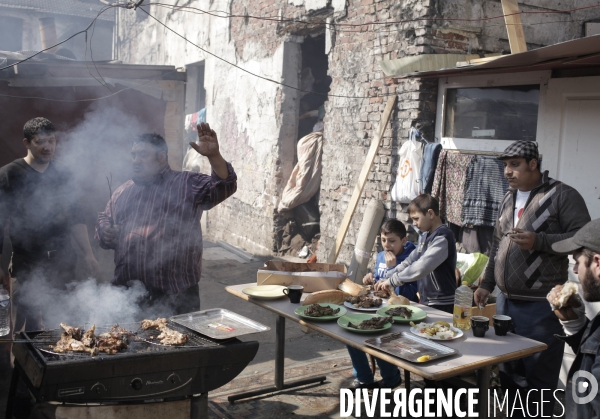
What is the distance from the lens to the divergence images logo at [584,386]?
2.22 meters

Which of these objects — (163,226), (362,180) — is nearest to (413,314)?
(163,226)

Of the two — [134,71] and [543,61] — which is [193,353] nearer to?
[543,61]

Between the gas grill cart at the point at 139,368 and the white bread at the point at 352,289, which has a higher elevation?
the white bread at the point at 352,289

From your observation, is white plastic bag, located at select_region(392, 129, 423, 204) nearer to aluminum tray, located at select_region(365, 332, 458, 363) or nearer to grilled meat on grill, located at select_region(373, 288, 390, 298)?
grilled meat on grill, located at select_region(373, 288, 390, 298)

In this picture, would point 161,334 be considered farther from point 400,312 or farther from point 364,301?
point 400,312

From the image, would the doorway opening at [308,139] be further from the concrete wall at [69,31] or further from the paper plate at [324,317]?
the concrete wall at [69,31]

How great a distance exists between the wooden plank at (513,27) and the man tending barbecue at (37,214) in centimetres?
471

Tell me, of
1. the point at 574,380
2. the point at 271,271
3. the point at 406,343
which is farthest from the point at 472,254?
the point at 574,380

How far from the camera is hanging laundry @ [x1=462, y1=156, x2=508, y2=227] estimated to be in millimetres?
5887

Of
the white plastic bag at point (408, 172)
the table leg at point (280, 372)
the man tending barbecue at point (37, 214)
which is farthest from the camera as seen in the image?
the white plastic bag at point (408, 172)

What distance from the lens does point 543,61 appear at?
512 centimetres

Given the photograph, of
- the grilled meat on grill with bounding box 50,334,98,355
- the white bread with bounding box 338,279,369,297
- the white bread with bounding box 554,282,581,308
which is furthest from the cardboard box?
the white bread with bounding box 554,282,581,308

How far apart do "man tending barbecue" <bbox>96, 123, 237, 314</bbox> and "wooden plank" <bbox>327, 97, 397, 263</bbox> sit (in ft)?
11.5

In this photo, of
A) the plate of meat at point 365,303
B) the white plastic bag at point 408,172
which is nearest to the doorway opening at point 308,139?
the white plastic bag at point 408,172
